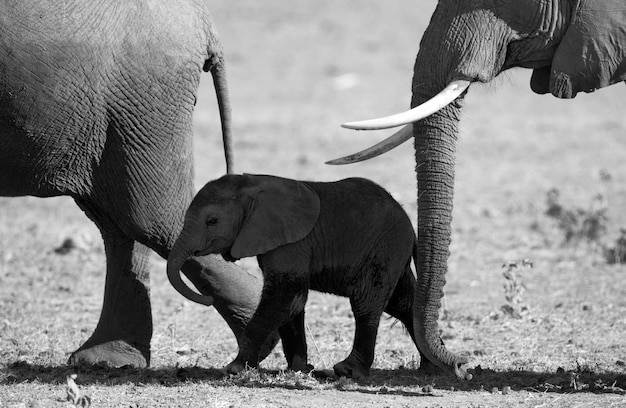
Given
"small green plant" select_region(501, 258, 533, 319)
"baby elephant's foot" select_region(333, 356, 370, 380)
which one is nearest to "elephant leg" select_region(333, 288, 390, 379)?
"baby elephant's foot" select_region(333, 356, 370, 380)

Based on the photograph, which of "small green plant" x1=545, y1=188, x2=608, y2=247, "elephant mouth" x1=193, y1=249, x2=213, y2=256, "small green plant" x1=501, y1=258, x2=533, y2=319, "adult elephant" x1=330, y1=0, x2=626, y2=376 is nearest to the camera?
"adult elephant" x1=330, y1=0, x2=626, y2=376

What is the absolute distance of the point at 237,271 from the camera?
6.70m

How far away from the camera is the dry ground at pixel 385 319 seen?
19.4 ft

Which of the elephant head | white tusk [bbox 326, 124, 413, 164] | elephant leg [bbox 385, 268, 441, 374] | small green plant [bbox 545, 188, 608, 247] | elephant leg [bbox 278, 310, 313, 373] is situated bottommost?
elephant leg [bbox 278, 310, 313, 373]

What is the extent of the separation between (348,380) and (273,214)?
2.91 feet

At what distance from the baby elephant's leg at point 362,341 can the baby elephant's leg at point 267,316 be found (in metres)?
0.30

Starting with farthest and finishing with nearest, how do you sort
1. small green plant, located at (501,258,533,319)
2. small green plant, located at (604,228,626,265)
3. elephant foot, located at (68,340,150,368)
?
small green plant, located at (604,228,626,265)
small green plant, located at (501,258,533,319)
elephant foot, located at (68,340,150,368)

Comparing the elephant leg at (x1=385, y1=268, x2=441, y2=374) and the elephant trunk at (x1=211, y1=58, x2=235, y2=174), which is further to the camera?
the elephant trunk at (x1=211, y1=58, x2=235, y2=174)

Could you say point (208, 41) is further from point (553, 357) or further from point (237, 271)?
point (553, 357)

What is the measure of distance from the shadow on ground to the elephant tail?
124 centimetres

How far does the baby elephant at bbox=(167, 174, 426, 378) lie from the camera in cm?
599

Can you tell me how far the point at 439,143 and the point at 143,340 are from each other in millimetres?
2259

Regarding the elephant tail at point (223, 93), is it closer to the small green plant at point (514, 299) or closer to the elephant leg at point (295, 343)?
the elephant leg at point (295, 343)

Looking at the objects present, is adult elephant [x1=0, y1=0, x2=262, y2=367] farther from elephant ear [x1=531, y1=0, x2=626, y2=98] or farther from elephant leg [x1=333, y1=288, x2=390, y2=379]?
elephant ear [x1=531, y1=0, x2=626, y2=98]
